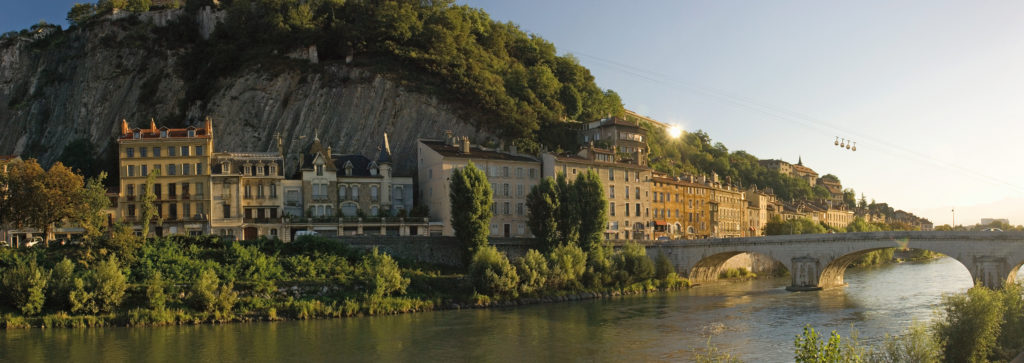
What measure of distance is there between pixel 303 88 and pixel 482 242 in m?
34.0

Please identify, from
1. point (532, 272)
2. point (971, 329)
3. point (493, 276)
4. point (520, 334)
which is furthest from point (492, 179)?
point (971, 329)

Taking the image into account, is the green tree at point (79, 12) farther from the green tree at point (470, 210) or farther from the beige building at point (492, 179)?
the green tree at point (470, 210)

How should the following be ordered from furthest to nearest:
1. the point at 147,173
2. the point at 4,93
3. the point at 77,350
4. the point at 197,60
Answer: the point at 4,93, the point at 197,60, the point at 147,173, the point at 77,350

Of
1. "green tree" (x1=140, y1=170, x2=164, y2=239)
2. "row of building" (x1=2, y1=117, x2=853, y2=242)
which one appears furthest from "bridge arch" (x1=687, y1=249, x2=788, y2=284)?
"green tree" (x1=140, y1=170, x2=164, y2=239)

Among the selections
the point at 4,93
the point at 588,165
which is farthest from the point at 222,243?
the point at 4,93

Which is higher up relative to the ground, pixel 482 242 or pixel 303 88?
pixel 303 88

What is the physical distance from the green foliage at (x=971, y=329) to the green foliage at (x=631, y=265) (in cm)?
3113

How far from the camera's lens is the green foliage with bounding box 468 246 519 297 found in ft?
159

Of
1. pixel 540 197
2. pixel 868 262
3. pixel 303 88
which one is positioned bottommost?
pixel 868 262

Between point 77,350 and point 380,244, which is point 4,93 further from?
point 77,350

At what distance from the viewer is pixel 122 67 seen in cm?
8650

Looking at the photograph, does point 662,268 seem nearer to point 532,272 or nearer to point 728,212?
point 532,272

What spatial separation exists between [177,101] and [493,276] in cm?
4935

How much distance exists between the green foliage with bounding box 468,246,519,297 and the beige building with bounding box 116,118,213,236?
21.9 metres
